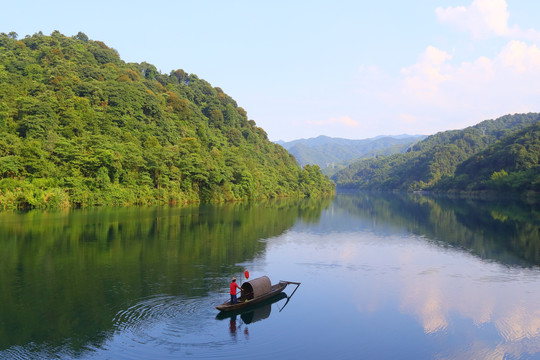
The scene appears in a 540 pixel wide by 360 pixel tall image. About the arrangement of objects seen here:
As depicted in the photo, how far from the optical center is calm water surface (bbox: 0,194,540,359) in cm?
1334

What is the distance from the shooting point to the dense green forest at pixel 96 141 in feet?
188

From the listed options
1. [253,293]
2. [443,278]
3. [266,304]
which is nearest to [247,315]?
[253,293]

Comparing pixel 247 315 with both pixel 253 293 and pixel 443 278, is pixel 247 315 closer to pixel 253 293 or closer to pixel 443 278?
pixel 253 293

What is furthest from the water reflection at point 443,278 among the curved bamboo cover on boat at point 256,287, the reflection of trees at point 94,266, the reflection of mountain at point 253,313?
the reflection of trees at point 94,266

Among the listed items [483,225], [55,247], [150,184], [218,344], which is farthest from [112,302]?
[150,184]

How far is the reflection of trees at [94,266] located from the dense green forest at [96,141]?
50.3 ft

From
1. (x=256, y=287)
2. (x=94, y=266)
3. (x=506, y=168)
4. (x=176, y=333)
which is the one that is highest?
(x=506, y=168)

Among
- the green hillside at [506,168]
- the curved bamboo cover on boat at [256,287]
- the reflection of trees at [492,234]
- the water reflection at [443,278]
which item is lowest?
the water reflection at [443,278]

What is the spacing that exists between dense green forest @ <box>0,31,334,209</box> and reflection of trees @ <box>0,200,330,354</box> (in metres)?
15.3

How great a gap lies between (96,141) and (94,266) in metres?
47.8

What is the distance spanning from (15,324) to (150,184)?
197 ft

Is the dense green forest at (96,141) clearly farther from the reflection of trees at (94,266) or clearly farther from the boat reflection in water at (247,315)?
→ the boat reflection in water at (247,315)

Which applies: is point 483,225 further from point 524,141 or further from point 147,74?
point 147,74

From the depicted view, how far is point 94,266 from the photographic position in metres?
23.7
